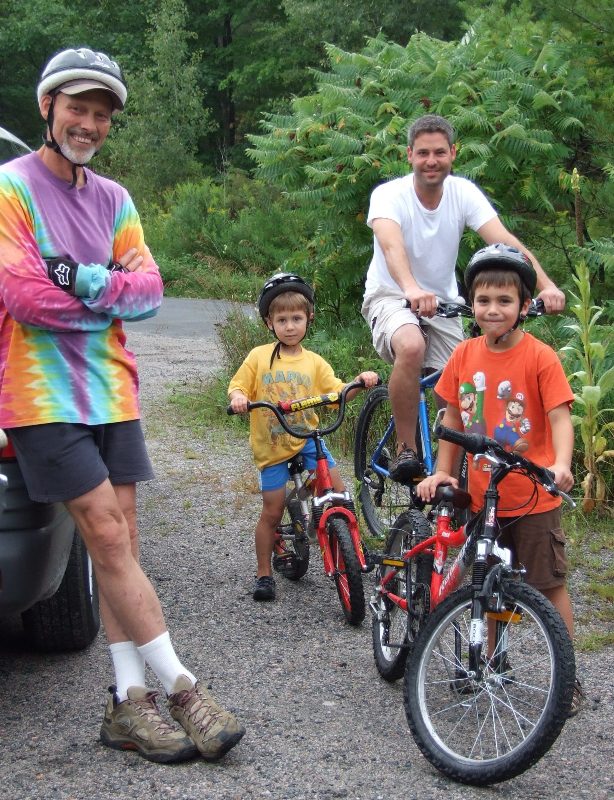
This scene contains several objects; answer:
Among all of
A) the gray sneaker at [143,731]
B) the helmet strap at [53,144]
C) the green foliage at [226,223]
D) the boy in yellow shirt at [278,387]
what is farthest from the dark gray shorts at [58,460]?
the green foliage at [226,223]

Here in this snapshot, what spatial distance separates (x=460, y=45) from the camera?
9.84 metres

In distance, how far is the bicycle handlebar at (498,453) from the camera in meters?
3.68

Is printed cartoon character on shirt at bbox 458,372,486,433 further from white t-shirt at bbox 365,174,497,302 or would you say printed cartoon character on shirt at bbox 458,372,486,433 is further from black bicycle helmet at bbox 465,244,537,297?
white t-shirt at bbox 365,174,497,302

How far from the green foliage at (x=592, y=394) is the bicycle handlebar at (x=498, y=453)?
2620 millimetres

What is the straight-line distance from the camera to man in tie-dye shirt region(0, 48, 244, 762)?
3.81 metres

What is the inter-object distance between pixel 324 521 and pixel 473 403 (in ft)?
4.86

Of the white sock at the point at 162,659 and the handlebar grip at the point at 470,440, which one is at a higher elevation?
the handlebar grip at the point at 470,440

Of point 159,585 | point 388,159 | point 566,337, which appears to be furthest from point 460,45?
point 159,585

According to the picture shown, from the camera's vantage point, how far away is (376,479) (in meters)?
6.82

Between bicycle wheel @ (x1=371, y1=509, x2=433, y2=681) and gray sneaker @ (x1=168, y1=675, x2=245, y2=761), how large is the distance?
2.65 ft

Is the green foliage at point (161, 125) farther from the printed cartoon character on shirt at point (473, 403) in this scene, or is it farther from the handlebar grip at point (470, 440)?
the handlebar grip at point (470, 440)

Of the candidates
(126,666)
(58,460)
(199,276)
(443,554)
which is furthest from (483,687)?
(199,276)

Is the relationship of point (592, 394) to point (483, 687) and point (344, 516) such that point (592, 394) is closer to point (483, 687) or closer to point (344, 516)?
point (344, 516)

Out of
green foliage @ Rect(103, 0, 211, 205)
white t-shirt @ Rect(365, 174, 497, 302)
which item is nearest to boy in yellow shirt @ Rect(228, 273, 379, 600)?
white t-shirt @ Rect(365, 174, 497, 302)
